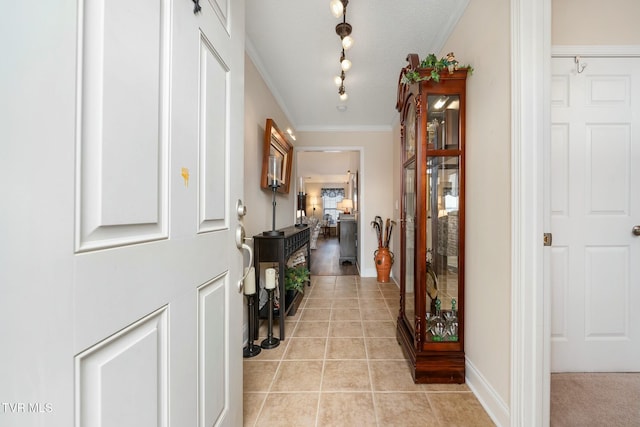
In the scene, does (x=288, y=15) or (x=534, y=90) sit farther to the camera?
(x=288, y=15)

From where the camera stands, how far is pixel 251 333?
2.13 meters

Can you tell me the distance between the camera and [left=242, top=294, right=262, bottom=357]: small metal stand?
81.2 inches

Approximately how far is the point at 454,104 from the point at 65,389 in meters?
2.16

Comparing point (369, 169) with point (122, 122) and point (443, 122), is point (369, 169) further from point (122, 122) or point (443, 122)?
point (122, 122)

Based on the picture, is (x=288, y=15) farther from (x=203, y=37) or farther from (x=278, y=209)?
(x=278, y=209)

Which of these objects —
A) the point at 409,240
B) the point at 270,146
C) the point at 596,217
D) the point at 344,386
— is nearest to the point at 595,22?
the point at 596,217

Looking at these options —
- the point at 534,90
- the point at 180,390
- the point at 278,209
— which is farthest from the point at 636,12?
the point at 278,209

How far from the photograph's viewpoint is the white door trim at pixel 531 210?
118 cm

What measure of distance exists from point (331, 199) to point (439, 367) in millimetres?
12042

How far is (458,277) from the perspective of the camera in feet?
5.76

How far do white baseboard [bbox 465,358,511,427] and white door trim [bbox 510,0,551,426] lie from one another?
0.33 ft

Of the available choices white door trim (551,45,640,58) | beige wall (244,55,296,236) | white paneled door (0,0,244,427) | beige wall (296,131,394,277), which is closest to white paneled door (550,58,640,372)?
white door trim (551,45,640,58)

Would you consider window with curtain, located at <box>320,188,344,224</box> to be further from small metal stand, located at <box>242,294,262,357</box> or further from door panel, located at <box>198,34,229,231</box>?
door panel, located at <box>198,34,229,231</box>

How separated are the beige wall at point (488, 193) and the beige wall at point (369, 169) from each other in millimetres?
2733
